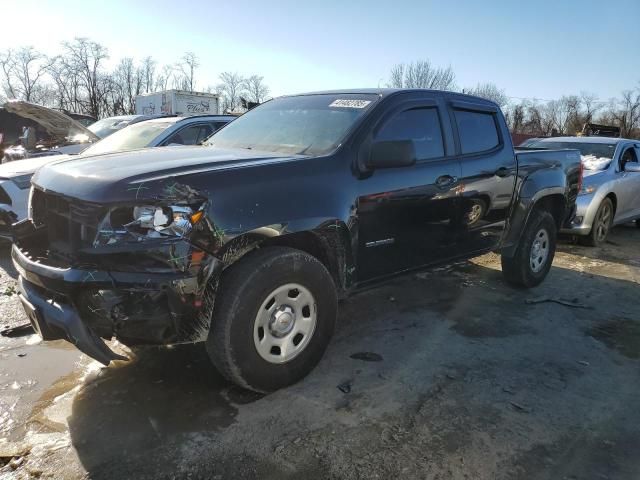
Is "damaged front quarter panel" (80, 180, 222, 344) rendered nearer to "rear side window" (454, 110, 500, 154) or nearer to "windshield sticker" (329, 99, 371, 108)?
"windshield sticker" (329, 99, 371, 108)

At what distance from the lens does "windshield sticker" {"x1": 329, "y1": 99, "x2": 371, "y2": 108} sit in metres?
3.65

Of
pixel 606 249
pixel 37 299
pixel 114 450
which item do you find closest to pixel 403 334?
pixel 114 450

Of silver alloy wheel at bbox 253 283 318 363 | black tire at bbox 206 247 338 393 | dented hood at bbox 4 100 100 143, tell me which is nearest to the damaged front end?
black tire at bbox 206 247 338 393

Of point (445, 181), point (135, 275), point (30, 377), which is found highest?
point (445, 181)

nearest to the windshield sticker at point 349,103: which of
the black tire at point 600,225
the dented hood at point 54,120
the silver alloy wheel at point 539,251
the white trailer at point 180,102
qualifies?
the silver alloy wheel at point 539,251

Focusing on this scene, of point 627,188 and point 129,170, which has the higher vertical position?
point 129,170

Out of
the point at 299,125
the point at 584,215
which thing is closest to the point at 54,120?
the point at 299,125

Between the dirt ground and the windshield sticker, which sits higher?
the windshield sticker

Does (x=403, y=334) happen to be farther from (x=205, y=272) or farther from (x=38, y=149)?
(x=38, y=149)

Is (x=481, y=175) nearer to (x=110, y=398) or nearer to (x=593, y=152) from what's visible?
(x=110, y=398)

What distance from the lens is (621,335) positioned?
4.34 metres

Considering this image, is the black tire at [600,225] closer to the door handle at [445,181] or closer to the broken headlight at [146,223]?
the door handle at [445,181]

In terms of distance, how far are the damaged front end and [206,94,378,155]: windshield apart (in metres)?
1.15

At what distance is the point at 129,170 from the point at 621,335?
4209 mm
